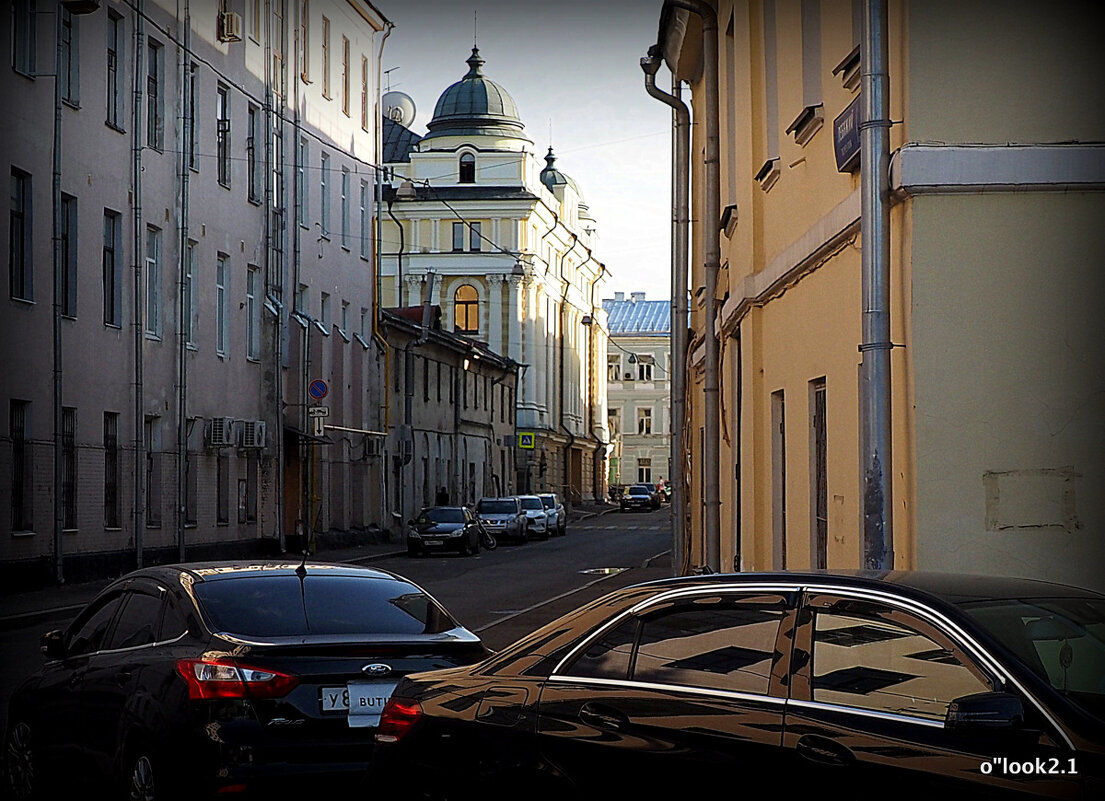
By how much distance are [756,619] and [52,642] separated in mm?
4482

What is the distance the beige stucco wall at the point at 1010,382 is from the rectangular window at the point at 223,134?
2744 centimetres

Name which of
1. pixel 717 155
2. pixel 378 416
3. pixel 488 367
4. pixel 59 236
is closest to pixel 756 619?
pixel 717 155

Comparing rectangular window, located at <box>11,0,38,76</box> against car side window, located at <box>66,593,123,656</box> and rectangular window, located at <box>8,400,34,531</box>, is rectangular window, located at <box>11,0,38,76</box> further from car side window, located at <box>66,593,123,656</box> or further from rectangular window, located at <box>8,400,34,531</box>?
car side window, located at <box>66,593,123,656</box>

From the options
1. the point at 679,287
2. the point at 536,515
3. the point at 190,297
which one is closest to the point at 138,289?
the point at 190,297

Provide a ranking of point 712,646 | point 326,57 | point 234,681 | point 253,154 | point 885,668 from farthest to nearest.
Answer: point 326,57 → point 253,154 → point 234,681 → point 712,646 → point 885,668

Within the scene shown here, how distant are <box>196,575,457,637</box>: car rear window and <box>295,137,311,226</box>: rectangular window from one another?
105 feet

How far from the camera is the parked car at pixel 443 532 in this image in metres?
39.0

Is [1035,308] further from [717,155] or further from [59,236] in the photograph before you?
[59,236]

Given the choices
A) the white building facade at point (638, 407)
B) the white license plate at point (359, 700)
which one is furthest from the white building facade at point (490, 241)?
the white license plate at point (359, 700)

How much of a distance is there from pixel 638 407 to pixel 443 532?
68.5 meters

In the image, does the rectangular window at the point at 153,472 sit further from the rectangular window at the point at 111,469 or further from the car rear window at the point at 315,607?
the car rear window at the point at 315,607

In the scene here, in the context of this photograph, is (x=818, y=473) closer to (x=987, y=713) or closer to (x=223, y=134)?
(x=987, y=713)

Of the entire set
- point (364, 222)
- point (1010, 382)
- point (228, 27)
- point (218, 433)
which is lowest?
point (1010, 382)

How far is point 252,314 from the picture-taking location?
35625 mm
